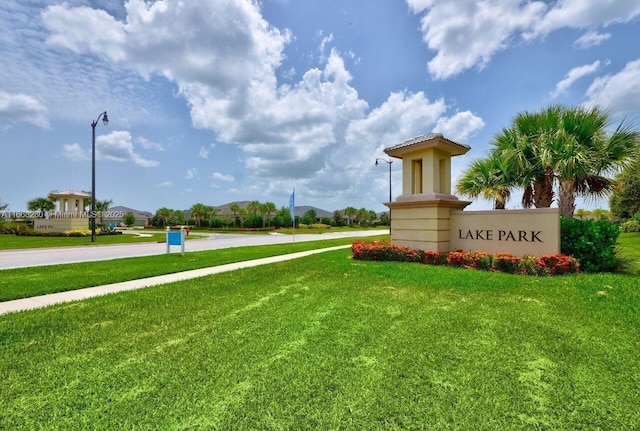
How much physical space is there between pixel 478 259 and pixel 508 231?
1.50m

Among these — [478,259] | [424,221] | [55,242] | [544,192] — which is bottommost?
[55,242]

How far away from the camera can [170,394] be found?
281cm

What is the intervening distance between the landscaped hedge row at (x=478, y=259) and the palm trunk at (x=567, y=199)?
9.80ft

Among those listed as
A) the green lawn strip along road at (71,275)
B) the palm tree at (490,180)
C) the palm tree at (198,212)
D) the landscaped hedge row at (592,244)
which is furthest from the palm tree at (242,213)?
the landscaped hedge row at (592,244)

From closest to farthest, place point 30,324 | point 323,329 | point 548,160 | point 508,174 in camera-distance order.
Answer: point 323,329 → point 30,324 → point 548,160 → point 508,174

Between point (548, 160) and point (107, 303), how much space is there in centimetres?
1219

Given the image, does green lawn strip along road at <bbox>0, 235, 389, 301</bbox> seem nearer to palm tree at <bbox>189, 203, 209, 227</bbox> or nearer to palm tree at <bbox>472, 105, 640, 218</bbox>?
palm tree at <bbox>472, 105, 640, 218</bbox>

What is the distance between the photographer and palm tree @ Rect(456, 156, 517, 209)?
37.3 feet

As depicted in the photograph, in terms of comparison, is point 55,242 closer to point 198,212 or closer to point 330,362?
point 330,362

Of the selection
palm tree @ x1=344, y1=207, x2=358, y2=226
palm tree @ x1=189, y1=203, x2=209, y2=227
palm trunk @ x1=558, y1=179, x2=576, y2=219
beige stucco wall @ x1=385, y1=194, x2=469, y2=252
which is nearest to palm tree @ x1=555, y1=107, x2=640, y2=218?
palm trunk @ x1=558, y1=179, x2=576, y2=219

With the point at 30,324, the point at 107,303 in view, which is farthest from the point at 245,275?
the point at 30,324

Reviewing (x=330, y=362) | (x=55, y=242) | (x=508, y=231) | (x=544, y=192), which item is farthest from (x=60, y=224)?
(x=544, y=192)

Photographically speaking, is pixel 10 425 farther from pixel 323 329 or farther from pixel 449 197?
pixel 449 197

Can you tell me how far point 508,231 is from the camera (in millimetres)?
9234
